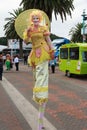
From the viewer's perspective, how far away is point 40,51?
7.58 meters

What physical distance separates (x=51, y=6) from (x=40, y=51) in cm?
4085

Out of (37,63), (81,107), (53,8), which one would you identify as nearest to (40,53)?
(37,63)

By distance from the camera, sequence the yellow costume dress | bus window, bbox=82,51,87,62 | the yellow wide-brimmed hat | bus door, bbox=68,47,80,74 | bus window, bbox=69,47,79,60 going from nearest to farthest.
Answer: the yellow costume dress → the yellow wide-brimmed hat → bus window, bbox=82,51,87,62 → bus door, bbox=68,47,80,74 → bus window, bbox=69,47,79,60

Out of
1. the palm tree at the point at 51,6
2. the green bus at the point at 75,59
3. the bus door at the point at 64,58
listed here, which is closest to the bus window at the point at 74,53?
the green bus at the point at 75,59

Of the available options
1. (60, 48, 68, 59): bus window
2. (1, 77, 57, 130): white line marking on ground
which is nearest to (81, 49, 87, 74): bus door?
(60, 48, 68, 59): bus window

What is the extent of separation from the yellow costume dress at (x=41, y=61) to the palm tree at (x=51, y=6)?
130 feet

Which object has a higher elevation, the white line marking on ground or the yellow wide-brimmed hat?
the yellow wide-brimmed hat

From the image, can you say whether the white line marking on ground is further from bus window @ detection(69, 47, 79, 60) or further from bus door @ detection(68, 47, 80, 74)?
bus window @ detection(69, 47, 79, 60)

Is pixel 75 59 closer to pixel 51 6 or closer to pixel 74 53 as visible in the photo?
pixel 74 53

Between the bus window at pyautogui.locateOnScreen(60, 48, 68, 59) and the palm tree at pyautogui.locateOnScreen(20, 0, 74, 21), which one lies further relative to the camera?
the palm tree at pyautogui.locateOnScreen(20, 0, 74, 21)

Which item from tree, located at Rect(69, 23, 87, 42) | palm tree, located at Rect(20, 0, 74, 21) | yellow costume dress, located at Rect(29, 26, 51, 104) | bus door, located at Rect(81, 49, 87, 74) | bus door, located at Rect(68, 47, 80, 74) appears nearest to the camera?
yellow costume dress, located at Rect(29, 26, 51, 104)

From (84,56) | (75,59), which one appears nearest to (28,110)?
(84,56)

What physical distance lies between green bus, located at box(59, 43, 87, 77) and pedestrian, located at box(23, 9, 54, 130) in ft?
56.2

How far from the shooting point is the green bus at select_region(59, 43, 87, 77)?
24734 millimetres
